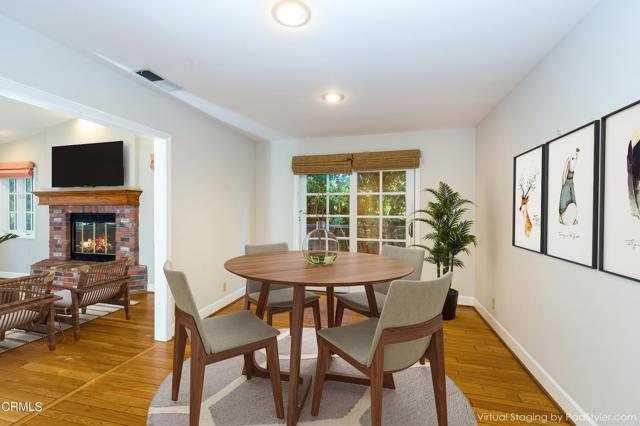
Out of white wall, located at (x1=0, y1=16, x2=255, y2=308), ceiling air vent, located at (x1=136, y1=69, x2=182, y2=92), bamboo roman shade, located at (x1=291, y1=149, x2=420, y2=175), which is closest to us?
white wall, located at (x1=0, y1=16, x2=255, y2=308)

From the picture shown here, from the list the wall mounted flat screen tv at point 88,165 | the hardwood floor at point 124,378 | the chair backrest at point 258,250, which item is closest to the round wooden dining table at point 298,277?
the chair backrest at point 258,250

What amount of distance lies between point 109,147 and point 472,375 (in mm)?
5584

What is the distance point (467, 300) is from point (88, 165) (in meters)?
5.97

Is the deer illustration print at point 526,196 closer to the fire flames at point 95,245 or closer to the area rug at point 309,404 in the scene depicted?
the area rug at point 309,404

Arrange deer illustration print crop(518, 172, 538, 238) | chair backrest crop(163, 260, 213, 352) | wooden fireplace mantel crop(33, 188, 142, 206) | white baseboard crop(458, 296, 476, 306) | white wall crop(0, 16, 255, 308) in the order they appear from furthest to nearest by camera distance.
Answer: wooden fireplace mantel crop(33, 188, 142, 206), white baseboard crop(458, 296, 476, 306), deer illustration print crop(518, 172, 538, 238), white wall crop(0, 16, 255, 308), chair backrest crop(163, 260, 213, 352)

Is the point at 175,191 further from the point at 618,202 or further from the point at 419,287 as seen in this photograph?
the point at 618,202

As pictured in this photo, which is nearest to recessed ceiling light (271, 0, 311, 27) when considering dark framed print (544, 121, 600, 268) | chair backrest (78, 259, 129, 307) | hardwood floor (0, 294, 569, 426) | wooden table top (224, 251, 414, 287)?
wooden table top (224, 251, 414, 287)

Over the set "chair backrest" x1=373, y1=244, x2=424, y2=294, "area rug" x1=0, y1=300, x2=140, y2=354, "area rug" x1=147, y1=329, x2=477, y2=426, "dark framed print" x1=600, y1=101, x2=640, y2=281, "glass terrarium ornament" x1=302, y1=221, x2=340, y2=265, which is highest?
"dark framed print" x1=600, y1=101, x2=640, y2=281

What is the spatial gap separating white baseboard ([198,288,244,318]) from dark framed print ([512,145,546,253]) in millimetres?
3323

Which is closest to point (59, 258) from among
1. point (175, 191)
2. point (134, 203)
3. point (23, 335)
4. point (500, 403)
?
point (134, 203)

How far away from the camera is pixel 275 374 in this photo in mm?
1793

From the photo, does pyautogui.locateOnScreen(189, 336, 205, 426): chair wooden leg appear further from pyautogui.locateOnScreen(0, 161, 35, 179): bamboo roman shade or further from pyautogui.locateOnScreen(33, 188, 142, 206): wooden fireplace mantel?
pyautogui.locateOnScreen(0, 161, 35, 179): bamboo roman shade

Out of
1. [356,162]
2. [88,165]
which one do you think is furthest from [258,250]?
[88,165]

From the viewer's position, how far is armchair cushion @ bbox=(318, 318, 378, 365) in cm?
159
